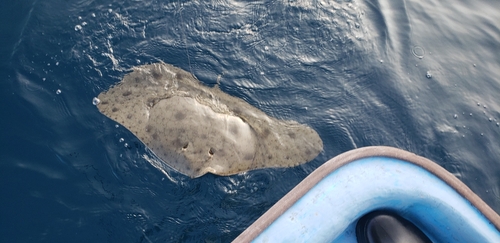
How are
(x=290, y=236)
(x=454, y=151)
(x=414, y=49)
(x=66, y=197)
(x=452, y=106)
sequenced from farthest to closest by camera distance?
1. (x=414, y=49)
2. (x=452, y=106)
3. (x=454, y=151)
4. (x=66, y=197)
5. (x=290, y=236)

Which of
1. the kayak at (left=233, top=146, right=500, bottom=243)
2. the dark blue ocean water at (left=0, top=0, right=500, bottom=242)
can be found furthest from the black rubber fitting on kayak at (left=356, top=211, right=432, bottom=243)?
the dark blue ocean water at (left=0, top=0, right=500, bottom=242)

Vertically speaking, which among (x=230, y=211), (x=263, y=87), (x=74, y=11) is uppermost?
(x=74, y=11)

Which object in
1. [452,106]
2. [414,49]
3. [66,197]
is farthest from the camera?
[414,49]

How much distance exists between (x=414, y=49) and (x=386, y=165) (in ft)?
11.8

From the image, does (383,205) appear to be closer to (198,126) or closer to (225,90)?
(198,126)

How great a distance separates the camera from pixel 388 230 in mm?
4691

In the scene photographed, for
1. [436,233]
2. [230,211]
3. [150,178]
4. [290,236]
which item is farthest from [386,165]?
[150,178]

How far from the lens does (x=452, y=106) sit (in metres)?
6.90

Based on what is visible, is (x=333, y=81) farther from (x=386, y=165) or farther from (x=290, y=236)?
(x=290, y=236)

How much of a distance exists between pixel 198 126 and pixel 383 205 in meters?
2.71

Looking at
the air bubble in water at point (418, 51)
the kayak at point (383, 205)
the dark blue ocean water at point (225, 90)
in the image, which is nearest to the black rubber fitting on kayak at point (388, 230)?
the kayak at point (383, 205)

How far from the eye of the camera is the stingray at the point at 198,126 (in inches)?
206

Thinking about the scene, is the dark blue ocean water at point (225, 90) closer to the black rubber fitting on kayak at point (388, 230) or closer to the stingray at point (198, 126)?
the stingray at point (198, 126)

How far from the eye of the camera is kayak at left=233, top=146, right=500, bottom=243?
4516 millimetres
